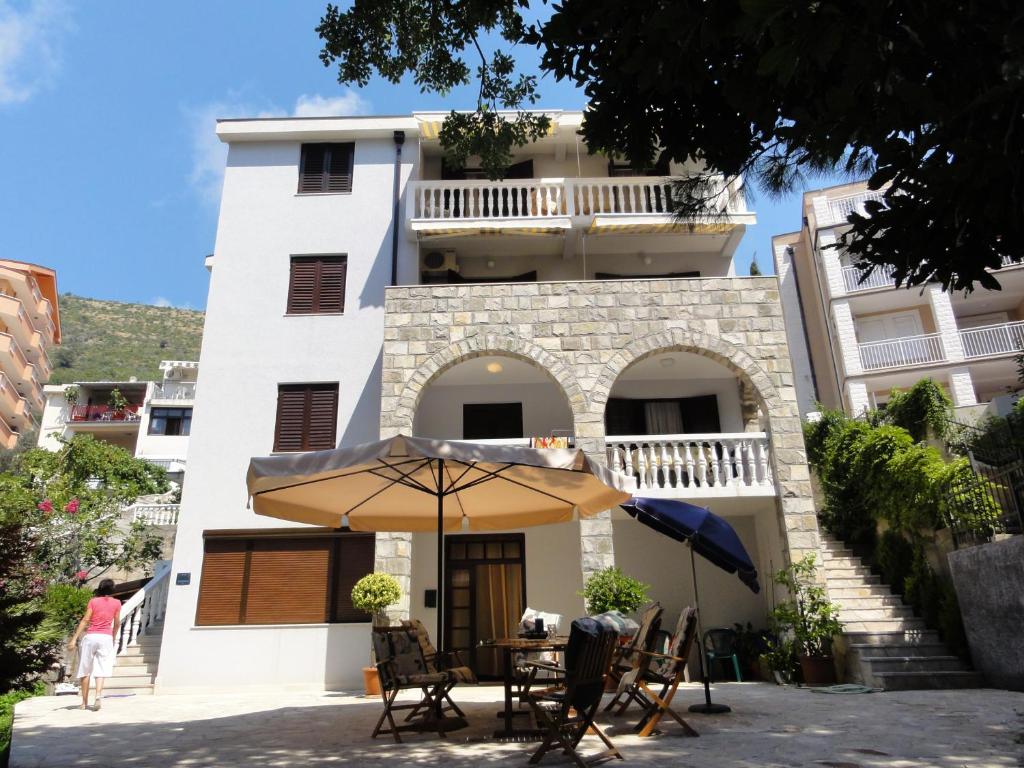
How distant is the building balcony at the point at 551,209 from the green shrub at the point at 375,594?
6.93 meters

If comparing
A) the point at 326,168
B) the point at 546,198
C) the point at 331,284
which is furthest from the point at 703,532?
the point at 326,168

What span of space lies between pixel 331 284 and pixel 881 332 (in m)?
17.3

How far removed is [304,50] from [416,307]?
5.97 metres

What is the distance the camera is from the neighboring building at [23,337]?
39125 millimetres

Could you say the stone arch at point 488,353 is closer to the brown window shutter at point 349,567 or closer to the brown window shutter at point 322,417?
the brown window shutter at point 322,417

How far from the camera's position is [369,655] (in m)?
11.9

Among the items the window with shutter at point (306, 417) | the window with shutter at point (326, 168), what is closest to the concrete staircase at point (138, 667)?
the window with shutter at point (306, 417)

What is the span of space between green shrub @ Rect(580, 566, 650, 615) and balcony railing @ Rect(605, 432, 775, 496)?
61.7 inches

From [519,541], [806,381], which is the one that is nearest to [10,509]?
[519,541]

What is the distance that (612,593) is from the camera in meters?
10.6

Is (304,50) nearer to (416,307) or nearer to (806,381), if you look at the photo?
(416,307)

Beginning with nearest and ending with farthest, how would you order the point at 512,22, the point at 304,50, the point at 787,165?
the point at 787,165, the point at 512,22, the point at 304,50

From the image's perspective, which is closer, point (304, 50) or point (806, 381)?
point (304, 50)

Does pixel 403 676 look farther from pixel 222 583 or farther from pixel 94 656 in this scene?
pixel 222 583
